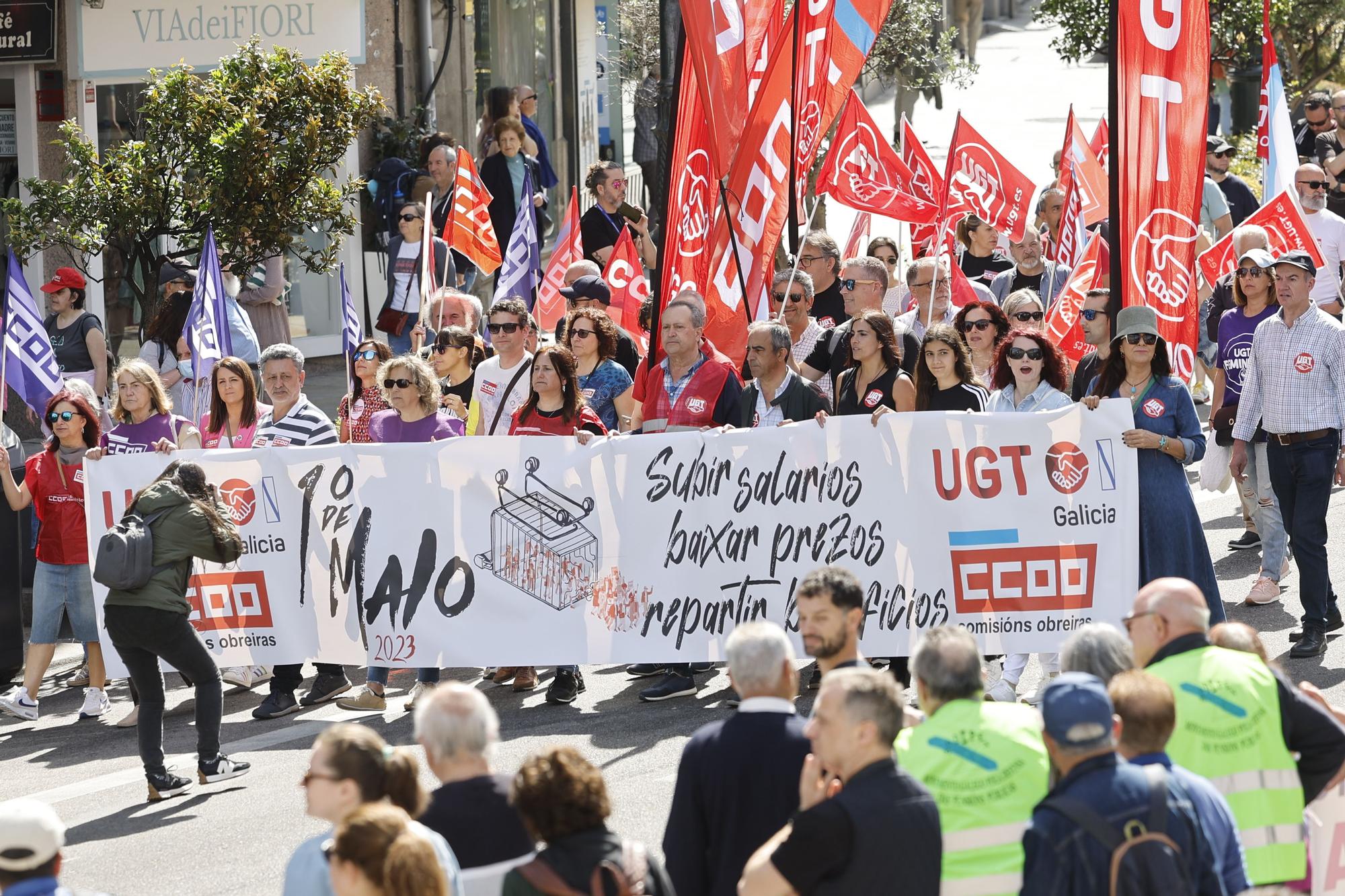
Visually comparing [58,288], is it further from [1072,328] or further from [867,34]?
[1072,328]

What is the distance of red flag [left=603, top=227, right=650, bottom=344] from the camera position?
13.6m

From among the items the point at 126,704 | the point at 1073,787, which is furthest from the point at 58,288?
the point at 1073,787

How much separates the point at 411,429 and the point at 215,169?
3.99 m

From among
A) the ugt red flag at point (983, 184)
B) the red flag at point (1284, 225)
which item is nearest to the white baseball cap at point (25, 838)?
the red flag at point (1284, 225)

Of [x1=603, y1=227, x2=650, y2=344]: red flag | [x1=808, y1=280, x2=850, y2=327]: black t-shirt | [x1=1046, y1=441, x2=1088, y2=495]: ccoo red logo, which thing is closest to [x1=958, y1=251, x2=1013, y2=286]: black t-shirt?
[x1=808, y1=280, x2=850, y2=327]: black t-shirt

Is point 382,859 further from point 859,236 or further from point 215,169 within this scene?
point 859,236

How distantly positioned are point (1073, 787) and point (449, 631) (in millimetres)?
5451

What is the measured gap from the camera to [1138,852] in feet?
14.7

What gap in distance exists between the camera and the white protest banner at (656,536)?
915cm

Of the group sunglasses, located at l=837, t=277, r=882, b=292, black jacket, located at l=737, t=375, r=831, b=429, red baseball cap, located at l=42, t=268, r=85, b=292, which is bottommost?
black jacket, located at l=737, t=375, r=831, b=429

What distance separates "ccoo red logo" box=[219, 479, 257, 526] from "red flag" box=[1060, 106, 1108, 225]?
7574 mm

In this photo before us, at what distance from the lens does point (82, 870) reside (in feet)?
24.5

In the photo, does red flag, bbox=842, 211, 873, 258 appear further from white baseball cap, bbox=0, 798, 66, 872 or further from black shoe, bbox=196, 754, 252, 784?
white baseball cap, bbox=0, 798, 66, 872

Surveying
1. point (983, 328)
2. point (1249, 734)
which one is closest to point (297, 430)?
point (983, 328)
